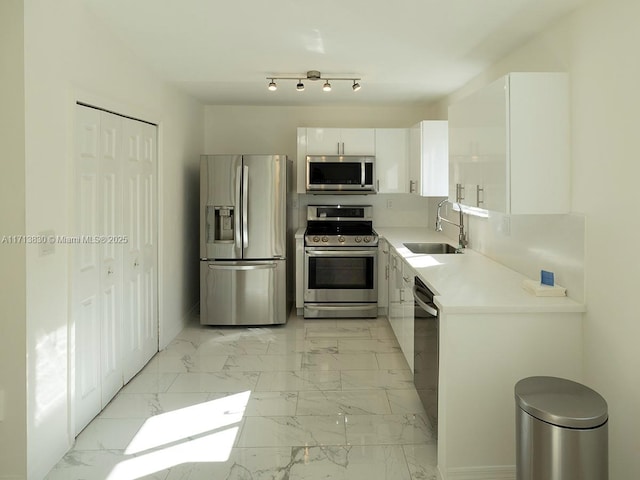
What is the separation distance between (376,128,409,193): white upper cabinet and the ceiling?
0.90 meters

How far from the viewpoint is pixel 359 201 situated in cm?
574

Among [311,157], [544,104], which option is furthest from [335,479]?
[311,157]

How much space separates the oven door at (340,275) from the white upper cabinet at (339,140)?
109cm

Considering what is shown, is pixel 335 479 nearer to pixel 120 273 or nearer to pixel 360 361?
pixel 360 361

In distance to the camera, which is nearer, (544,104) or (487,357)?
(487,357)

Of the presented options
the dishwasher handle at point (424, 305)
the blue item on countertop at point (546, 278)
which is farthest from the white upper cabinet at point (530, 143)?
the dishwasher handle at point (424, 305)

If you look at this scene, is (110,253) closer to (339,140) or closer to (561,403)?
(561,403)

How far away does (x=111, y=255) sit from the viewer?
311cm

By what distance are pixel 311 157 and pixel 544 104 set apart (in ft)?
9.57

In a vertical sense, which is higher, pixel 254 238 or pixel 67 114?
pixel 67 114

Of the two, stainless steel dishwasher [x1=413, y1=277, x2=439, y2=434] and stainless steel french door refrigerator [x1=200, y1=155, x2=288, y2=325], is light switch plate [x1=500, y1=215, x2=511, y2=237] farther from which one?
stainless steel french door refrigerator [x1=200, y1=155, x2=288, y2=325]

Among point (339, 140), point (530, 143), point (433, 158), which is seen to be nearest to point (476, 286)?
point (530, 143)

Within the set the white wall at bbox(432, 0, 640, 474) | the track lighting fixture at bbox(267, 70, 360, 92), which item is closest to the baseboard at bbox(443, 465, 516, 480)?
the white wall at bbox(432, 0, 640, 474)

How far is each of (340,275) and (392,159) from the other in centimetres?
142
